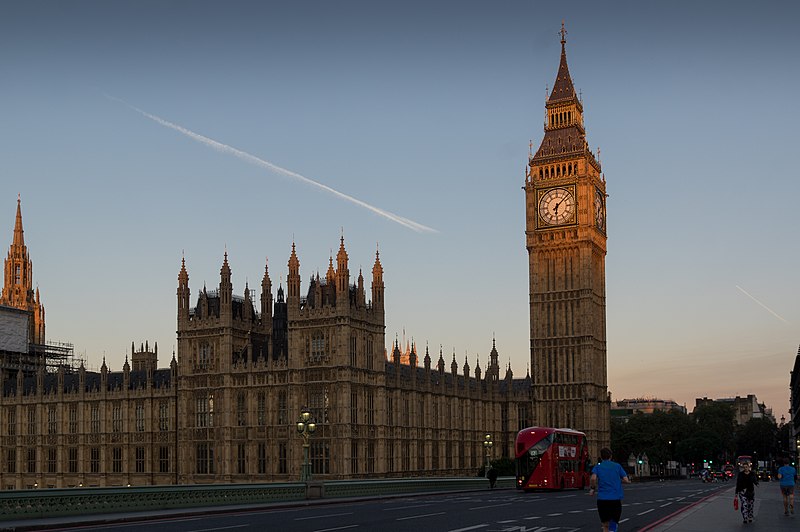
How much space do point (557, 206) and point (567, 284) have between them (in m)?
8.68

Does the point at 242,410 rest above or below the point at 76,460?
above

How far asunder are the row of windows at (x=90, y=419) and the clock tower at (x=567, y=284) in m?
39.5

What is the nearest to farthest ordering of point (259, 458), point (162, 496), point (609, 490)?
point (609, 490)
point (162, 496)
point (259, 458)

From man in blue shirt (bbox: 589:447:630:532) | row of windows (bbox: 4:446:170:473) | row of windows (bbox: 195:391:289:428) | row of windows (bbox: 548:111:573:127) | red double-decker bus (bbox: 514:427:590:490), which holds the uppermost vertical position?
row of windows (bbox: 548:111:573:127)

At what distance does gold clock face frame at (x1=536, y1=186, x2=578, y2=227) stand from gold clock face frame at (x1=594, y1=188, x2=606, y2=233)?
8.97 feet

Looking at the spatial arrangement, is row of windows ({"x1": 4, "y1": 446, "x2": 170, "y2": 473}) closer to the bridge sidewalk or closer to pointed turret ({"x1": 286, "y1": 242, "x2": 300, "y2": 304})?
pointed turret ({"x1": 286, "y1": 242, "x2": 300, "y2": 304})

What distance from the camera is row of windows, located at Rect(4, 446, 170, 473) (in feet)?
312

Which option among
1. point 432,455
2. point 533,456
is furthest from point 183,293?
point 533,456

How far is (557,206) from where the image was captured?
11494 cm

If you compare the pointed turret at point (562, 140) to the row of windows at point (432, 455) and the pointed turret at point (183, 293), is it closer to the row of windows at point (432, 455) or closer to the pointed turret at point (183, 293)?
the row of windows at point (432, 455)

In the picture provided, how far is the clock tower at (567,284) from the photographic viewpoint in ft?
363

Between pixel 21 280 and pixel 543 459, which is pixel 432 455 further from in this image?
pixel 21 280

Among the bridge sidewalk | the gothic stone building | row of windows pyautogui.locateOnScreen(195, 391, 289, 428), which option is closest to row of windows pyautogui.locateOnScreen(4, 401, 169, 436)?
the gothic stone building

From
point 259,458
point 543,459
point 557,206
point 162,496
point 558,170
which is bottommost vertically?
point 259,458
